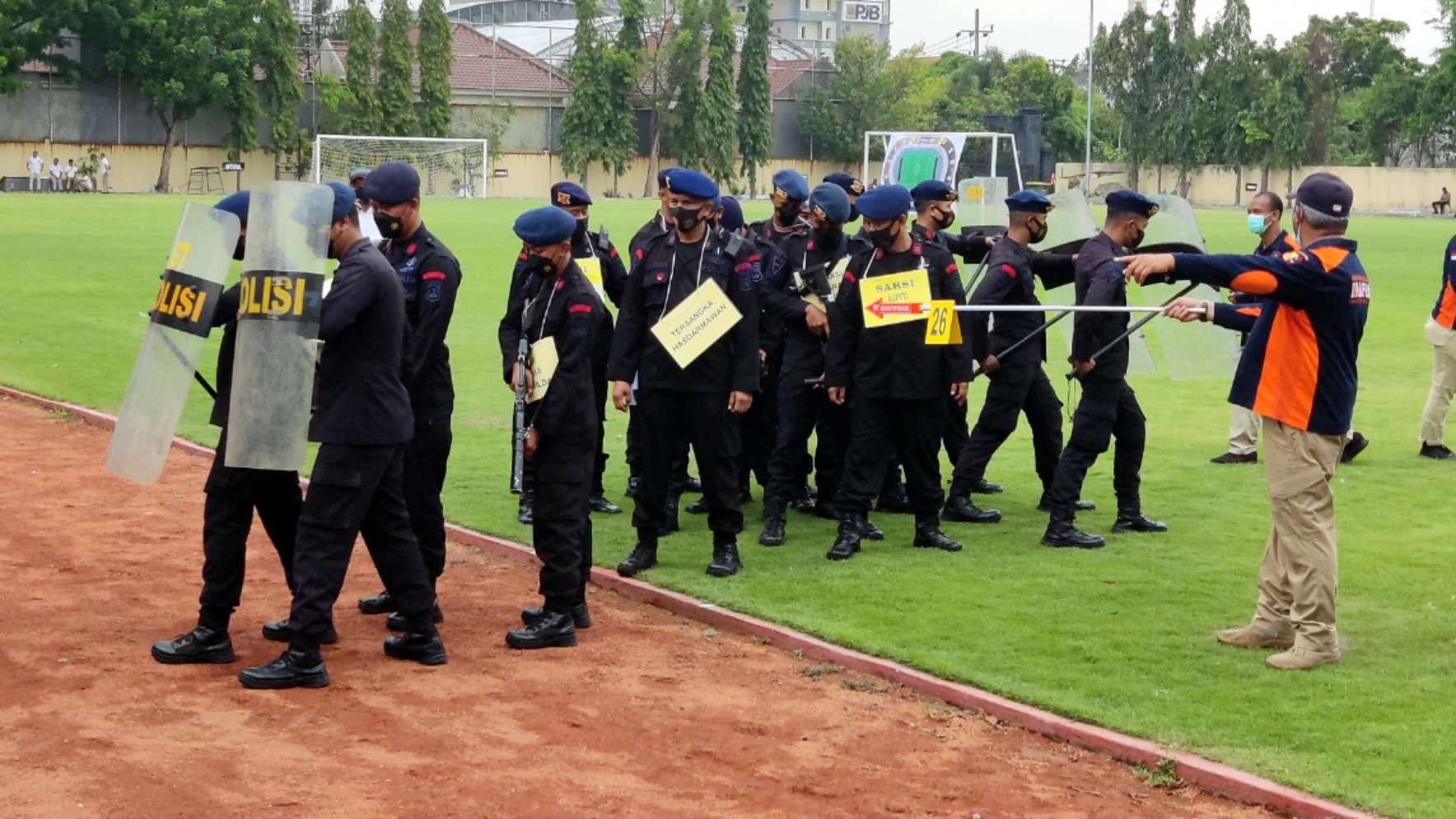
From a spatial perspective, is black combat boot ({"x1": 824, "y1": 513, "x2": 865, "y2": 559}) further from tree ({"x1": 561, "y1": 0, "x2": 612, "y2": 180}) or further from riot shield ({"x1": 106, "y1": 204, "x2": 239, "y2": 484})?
tree ({"x1": 561, "y1": 0, "x2": 612, "y2": 180})

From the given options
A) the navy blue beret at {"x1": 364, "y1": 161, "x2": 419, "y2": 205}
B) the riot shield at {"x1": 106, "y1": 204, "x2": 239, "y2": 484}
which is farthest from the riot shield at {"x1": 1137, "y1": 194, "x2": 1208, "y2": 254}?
the riot shield at {"x1": 106, "y1": 204, "x2": 239, "y2": 484}

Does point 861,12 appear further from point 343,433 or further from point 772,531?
point 343,433

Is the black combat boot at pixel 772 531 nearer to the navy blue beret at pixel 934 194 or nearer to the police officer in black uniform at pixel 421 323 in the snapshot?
the navy blue beret at pixel 934 194

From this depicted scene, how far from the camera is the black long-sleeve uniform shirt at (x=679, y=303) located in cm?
913

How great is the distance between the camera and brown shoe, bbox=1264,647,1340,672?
7.59 m

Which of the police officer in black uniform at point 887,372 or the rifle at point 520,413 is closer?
the rifle at point 520,413

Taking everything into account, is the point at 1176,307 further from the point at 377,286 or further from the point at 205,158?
the point at 205,158

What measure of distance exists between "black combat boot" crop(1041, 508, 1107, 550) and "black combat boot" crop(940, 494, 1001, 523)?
820 millimetres

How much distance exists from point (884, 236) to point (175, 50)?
2633 inches

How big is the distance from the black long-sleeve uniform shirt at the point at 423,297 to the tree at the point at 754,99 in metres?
79.4

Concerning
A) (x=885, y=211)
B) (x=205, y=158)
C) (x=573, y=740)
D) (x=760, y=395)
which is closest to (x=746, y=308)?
(x=885, y=211)

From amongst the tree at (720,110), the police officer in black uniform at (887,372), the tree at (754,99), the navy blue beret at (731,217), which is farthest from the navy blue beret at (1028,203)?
the tree at (754,99)

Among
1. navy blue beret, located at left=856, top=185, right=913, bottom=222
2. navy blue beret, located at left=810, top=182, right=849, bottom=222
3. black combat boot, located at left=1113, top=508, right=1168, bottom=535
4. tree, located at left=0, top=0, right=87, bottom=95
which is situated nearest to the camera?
navy blue beret, located at left=856, top=185, right=913, bottom=222

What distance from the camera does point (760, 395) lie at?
11.3m
